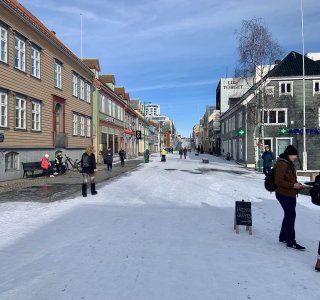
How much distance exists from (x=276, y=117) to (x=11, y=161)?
77.8 ft

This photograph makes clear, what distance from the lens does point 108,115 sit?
3575 cm

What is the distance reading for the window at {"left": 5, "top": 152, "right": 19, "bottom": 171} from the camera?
16.2 metres

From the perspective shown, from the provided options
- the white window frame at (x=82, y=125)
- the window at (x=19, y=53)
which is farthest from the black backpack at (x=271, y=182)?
the white window frame at (x=82, y=125)

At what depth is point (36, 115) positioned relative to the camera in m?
19.6

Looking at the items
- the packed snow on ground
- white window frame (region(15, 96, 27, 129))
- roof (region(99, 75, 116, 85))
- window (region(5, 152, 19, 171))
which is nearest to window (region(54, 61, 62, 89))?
white window frame (region(15, 96, 27, 129))

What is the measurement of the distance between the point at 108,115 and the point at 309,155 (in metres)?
21.2

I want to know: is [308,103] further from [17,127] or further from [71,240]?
[71,240]

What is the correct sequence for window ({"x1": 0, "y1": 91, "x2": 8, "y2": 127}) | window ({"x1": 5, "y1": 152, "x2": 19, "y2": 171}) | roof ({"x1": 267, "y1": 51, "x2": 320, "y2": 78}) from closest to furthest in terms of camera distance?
window ({"x1": 0, "y1": 91, "x2": 8, "y2": 127}), window ({"x1": 5, "y1": 152, "x2": 19, "y2": 171}), roof ({"x1": 267, "y1": 51, "x2": 320, "y2": 78})

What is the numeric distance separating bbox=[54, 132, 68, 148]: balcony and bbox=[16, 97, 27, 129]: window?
159 inches

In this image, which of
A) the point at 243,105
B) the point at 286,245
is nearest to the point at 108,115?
the point at 243,105

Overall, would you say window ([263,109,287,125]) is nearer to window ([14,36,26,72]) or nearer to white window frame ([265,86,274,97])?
white window frame ([265,86,274,97])

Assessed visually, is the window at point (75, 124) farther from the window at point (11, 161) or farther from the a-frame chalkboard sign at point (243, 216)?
the a-frame chalkboard sign at point (243, 216)

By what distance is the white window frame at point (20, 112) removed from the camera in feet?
56.5

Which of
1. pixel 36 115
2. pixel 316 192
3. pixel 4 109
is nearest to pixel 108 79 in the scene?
pixel 36 115
